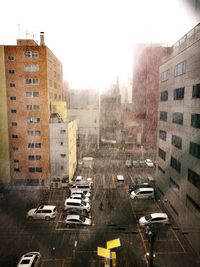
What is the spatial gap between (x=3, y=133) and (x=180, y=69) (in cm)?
1664

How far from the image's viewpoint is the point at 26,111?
64.3 ft

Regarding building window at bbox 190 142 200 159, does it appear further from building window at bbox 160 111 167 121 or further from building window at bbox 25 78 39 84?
building window at bbox 25 78 39 84

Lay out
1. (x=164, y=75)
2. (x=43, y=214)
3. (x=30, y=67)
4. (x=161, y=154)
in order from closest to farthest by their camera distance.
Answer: (x=43, y=214), (x=164, y=75), (x=161, y=154), (x=30, y=67)

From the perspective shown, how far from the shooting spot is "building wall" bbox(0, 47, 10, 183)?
1898cm

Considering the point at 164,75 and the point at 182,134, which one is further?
the point at 164,75

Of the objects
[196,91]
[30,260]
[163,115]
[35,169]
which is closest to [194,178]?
[196,91]

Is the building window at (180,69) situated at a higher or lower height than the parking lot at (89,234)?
higher

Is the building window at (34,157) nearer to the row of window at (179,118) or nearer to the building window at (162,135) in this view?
the building window at (162,135)

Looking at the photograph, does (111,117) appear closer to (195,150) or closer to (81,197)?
(81,197)

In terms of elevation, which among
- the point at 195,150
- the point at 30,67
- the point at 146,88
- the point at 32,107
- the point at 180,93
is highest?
the point at 146,88

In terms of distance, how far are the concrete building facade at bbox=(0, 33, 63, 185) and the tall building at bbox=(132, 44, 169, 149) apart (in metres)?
20.3

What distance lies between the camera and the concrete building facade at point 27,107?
741 inches

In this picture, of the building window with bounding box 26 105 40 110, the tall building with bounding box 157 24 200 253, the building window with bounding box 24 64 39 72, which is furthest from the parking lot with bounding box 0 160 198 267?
the building window with bounding box 24 64 39 72

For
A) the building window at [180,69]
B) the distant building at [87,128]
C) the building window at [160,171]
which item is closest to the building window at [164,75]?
the building window at [180,69]
